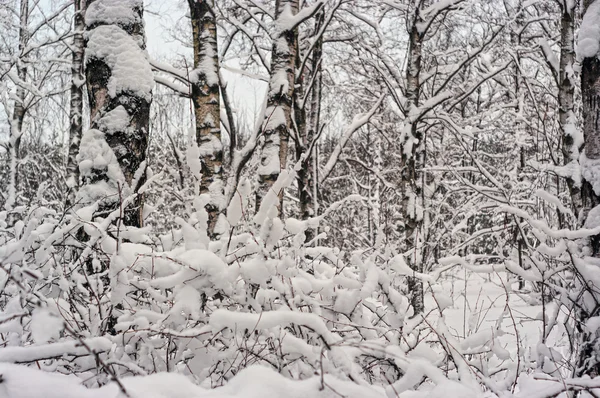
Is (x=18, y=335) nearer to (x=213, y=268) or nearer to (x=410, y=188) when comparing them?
(x=213, y=268)

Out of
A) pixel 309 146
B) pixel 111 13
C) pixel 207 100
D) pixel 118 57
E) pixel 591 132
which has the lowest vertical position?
pixel 591 132

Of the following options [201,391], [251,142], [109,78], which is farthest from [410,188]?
[201,391]

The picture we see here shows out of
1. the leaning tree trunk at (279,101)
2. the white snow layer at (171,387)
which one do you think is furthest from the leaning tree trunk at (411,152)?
the white snow layer at (171,387)

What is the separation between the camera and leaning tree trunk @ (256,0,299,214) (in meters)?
4.21

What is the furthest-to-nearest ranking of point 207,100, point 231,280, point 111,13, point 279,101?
point 207,100 → point 279,101 → point 111,13 → point 231,280

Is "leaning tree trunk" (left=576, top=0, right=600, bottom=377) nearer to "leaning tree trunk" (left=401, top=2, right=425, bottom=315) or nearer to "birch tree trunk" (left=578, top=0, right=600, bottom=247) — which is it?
"birch tree trunk" (left=578, top=0, right=600, bottom=247)

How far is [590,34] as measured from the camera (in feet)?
8.20

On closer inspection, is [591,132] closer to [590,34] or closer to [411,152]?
[590,34]

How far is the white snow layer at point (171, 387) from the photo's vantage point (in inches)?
37.7

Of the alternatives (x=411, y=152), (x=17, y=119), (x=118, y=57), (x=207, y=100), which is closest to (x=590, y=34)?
(x=118, y=57)

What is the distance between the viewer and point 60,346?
43.9 inches

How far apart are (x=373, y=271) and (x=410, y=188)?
4263 millimetres

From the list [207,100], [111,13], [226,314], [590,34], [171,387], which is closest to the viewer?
[171,387]

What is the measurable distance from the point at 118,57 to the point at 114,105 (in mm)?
311
